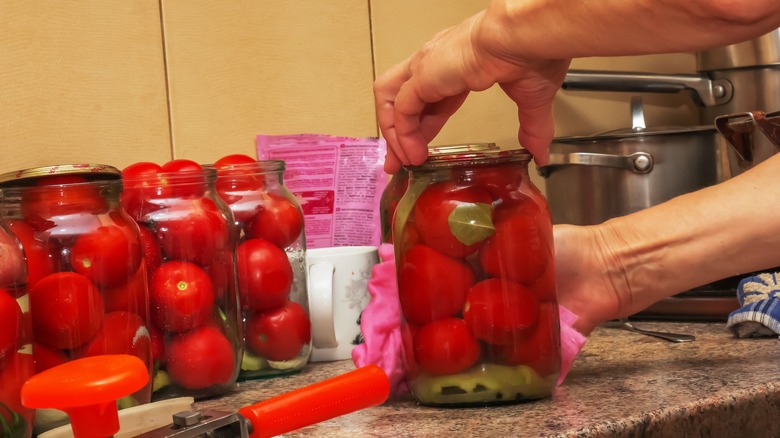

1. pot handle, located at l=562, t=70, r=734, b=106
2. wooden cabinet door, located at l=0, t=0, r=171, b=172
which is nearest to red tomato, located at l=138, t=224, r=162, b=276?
wooden cabinet door, located at l=0, t=0, r=171, b=172

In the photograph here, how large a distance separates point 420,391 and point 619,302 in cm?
27

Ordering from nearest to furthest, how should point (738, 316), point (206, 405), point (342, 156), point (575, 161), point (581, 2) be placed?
point (581, 2)
point (206, 405)
point (738, 316)
point (342, 156)
point (575, 161)

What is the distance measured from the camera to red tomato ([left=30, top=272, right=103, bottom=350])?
0.72 m

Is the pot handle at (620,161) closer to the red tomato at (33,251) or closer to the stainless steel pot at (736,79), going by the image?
the stainless steel pot at (736,79)

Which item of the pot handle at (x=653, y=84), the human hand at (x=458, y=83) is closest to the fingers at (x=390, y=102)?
the human hand at (x=458, y=83)

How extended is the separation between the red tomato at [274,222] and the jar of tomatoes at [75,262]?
20 cm

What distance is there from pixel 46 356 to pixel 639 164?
0.86 m

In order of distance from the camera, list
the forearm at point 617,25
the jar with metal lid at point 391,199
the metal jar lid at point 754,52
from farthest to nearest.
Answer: the metal jar lid at point 754,52 < the jar with metal lid at point 391,199 < the forearm at point 617,25

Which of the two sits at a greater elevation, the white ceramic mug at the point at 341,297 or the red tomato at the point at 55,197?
the red tomato at the point at 55,197

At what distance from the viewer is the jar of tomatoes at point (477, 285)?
0.73m

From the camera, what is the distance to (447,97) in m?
0.86

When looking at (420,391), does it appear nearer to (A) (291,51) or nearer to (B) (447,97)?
(B) (447,97)

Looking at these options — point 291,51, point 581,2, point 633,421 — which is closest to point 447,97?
point 581,2

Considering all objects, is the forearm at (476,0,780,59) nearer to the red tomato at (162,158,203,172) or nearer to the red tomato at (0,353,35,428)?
the red tomato at (162,158,203,172)
